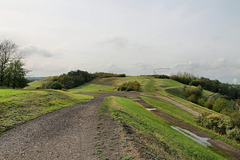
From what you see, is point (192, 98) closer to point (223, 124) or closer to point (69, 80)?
point (223, 124)

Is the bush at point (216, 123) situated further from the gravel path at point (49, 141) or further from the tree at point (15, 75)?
Answer: the tree at point (15, 75)

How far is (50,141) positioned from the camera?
864 centimetres

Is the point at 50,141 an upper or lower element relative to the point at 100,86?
lower

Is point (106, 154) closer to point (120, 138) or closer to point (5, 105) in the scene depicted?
point (120, 138)

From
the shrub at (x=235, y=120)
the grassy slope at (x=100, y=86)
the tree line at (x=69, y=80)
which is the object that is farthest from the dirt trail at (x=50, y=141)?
the tree line at (x=69, y=80)

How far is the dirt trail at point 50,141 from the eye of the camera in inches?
278

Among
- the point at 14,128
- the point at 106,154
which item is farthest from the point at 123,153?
the point at 14,128

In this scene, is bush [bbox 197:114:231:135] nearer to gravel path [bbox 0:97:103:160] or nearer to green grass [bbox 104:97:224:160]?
green grass [bbox 104:97:224:160]

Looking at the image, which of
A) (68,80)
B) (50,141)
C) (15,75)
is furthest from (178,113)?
(68,80)

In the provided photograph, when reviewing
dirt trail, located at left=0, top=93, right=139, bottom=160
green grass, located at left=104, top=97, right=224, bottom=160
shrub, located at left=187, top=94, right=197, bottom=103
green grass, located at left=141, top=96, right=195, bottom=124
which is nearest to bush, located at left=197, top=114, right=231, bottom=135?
green grass, located at left=141, top=96, right=195, bottom=124

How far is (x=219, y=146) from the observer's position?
51.4 ft

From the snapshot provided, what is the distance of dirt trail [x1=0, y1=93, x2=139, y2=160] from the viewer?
7059mm

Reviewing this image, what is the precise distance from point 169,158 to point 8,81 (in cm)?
4275

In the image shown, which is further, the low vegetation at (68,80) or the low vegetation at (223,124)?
the low vegetation at (68,80)
